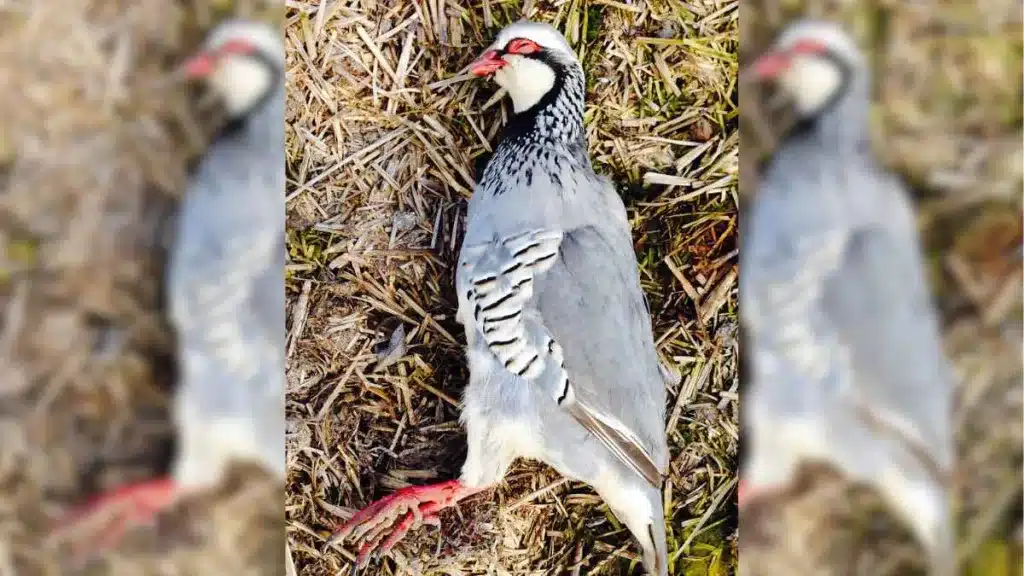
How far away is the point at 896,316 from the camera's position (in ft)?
2.52

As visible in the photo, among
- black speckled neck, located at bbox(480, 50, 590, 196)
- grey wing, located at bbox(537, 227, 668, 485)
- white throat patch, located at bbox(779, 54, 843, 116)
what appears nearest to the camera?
white throat patch, located at bbox(779, 54, 843, 116)

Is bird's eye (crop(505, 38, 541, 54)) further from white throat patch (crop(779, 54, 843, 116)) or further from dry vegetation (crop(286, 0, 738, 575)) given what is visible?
white throat patch (crop(779, 54, 843, 116))

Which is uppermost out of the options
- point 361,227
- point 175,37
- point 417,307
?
point 175,37

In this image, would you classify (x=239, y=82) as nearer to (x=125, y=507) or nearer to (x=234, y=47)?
(x=234, y=47)

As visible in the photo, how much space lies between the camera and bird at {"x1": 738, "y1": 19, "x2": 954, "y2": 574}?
2.49 ft

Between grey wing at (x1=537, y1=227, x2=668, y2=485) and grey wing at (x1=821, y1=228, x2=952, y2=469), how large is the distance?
504 millimetres

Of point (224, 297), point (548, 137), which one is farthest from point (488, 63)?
point (224, 297)

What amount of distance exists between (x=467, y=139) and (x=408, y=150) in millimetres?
121

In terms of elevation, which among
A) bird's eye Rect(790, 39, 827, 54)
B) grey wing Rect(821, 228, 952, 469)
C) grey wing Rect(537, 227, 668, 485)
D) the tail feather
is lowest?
the tail feather

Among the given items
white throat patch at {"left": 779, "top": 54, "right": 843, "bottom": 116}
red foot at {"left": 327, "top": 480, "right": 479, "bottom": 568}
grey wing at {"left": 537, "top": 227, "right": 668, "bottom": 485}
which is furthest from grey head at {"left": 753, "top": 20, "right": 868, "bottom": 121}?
red foot at {"left": 327, "top": 480, "right": 479, "bottom": 568}

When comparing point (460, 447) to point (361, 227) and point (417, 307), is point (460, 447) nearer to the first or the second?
point (417, 307)

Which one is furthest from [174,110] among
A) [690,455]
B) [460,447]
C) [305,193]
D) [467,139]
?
[690,455]

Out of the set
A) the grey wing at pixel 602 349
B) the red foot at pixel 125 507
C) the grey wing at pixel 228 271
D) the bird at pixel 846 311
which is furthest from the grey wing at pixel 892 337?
the red foot at pixel 125 507

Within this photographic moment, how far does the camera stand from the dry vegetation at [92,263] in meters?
0.77
